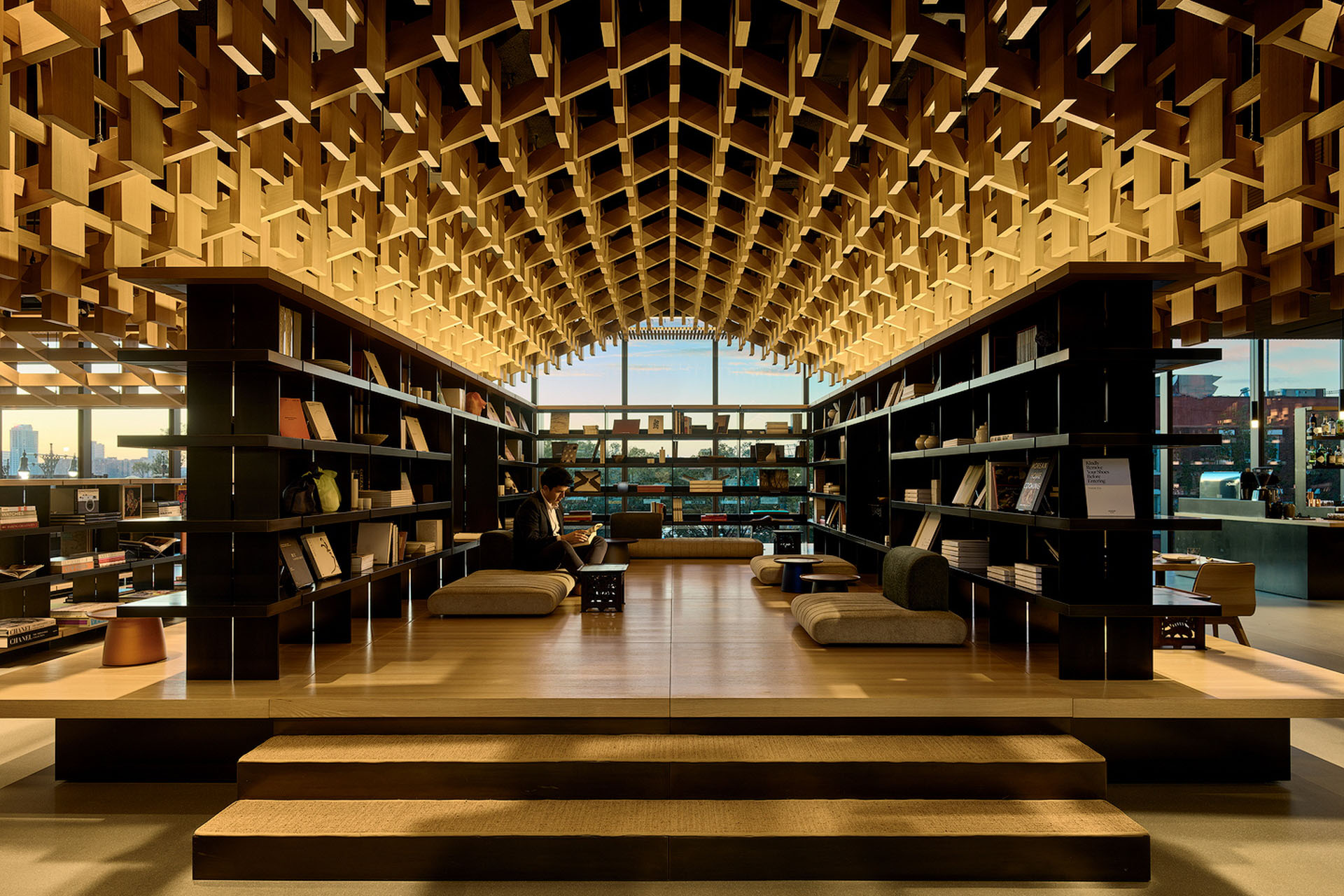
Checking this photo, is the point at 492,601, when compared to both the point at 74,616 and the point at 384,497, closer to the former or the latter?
the point at 384,497

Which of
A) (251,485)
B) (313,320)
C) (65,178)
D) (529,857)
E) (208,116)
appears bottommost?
(529,857)

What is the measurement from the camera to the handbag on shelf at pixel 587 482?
43.2 ft

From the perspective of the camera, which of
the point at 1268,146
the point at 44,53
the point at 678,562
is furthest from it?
the point at 678,562

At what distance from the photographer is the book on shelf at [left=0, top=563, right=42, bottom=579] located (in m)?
6.75

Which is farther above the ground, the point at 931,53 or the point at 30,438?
the point at 931,53

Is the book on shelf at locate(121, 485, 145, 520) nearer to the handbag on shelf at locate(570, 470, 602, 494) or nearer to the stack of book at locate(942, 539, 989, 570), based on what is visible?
the handbag on shelf at locate(570, 470, 602, 494)

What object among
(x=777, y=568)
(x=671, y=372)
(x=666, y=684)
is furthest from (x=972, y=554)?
(x=671, y=372)

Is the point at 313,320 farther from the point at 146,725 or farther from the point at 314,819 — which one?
the point at 314,819

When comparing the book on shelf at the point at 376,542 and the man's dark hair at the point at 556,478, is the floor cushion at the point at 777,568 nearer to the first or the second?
the man's dark hair at the point at 556,478

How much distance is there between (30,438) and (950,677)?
1453 cm

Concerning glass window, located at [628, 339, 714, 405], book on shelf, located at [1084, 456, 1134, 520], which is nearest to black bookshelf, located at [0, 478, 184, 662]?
book on shelf, located at [1084, 456, 1134, 520]

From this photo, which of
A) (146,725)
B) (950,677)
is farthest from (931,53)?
(146,725)

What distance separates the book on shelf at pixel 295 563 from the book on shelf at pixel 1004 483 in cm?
383

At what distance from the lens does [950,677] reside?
13.0 ft
